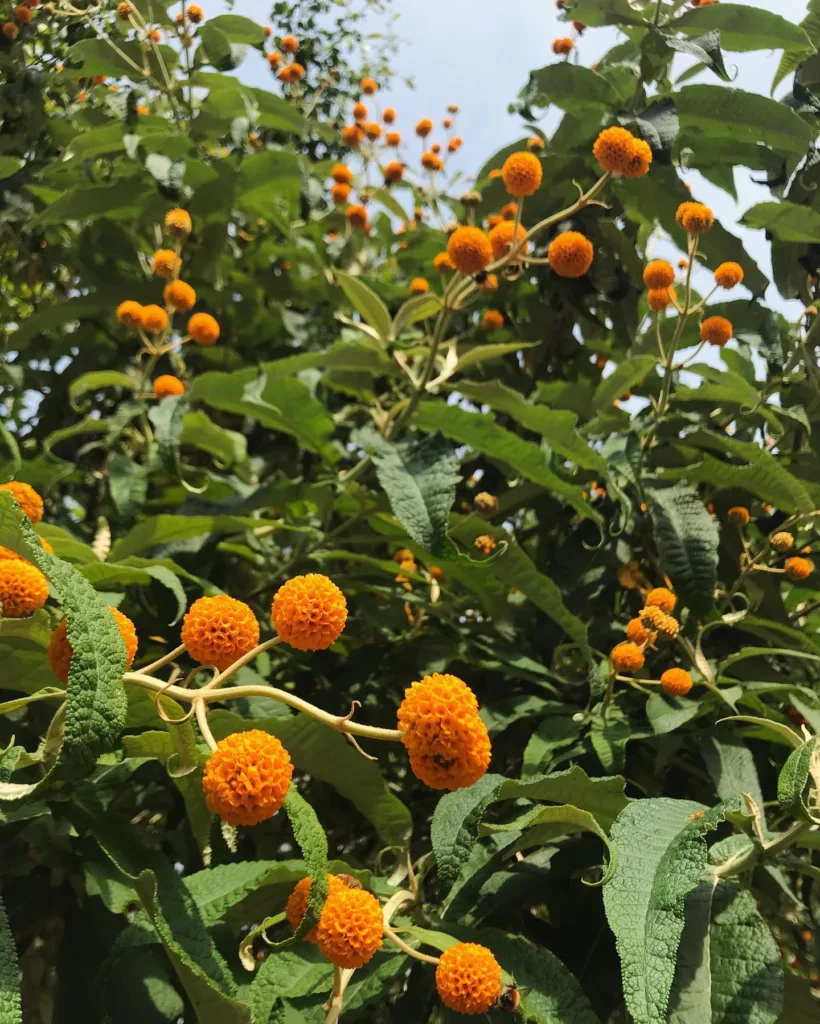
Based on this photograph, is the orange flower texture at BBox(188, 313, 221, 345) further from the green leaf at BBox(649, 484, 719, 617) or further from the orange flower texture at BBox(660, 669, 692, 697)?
the orange flower texture at BBox(660, 669, 692, 697)

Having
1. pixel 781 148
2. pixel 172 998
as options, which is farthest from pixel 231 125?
pixel 172 998

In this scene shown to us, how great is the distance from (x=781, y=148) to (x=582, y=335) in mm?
719

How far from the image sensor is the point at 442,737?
34.4 inches

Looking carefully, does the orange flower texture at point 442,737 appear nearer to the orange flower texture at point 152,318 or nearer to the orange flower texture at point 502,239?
the orange flower texture at point 502,239

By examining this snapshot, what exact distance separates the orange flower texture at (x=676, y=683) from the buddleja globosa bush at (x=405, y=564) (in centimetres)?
3

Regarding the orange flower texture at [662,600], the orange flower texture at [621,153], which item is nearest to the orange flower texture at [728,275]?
the orange flower texture at [621,153]

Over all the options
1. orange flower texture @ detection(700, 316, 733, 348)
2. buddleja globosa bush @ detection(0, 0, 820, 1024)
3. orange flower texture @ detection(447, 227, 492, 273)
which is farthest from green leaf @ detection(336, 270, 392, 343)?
orange flower texture @ detection(700, 316, 733, 348)

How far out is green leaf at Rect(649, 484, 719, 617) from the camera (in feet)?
5.36

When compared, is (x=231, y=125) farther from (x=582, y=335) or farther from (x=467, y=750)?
(x=467, y=750)

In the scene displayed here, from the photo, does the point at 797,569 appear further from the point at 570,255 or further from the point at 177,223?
the point at 177,223

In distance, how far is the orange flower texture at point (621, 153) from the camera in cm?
160

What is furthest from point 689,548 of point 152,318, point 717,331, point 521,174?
point 152,318

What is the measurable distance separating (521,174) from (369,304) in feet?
1.44

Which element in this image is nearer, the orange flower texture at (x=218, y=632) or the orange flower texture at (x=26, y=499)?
the orange flower texture at (x=218, y=632)
